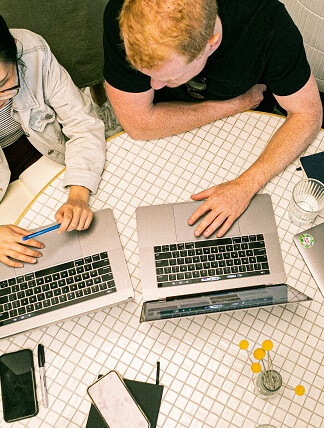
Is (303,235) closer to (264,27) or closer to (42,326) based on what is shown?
(264,27)

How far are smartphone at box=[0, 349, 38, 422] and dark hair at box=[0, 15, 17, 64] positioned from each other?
73 centimetres

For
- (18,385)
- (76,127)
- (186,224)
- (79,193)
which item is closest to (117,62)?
(76,127)

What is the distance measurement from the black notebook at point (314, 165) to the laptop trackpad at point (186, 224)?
26 centimetres

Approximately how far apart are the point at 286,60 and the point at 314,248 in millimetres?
497

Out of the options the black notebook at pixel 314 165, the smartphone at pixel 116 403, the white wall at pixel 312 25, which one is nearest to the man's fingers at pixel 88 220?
the smartphone at pixel 116 403

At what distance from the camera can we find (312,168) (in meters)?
1.32

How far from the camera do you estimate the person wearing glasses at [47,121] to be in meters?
1.21

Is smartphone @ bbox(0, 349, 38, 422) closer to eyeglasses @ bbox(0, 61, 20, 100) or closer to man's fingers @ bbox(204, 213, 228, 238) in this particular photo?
man's fingers @ bbox(204, 213, 228, 238)

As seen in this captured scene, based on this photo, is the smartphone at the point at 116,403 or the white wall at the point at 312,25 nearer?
the smartphone at the point at 116,403

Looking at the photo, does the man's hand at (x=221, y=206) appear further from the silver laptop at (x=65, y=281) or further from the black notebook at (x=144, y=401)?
the black notebook at (x=144, y=401)

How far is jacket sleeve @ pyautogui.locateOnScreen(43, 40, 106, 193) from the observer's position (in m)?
1.31

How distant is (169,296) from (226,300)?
140 millimetres

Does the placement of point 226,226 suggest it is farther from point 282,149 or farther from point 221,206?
point 282,149

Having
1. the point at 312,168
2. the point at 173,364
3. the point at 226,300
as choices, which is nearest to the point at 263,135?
the point at 312,168
